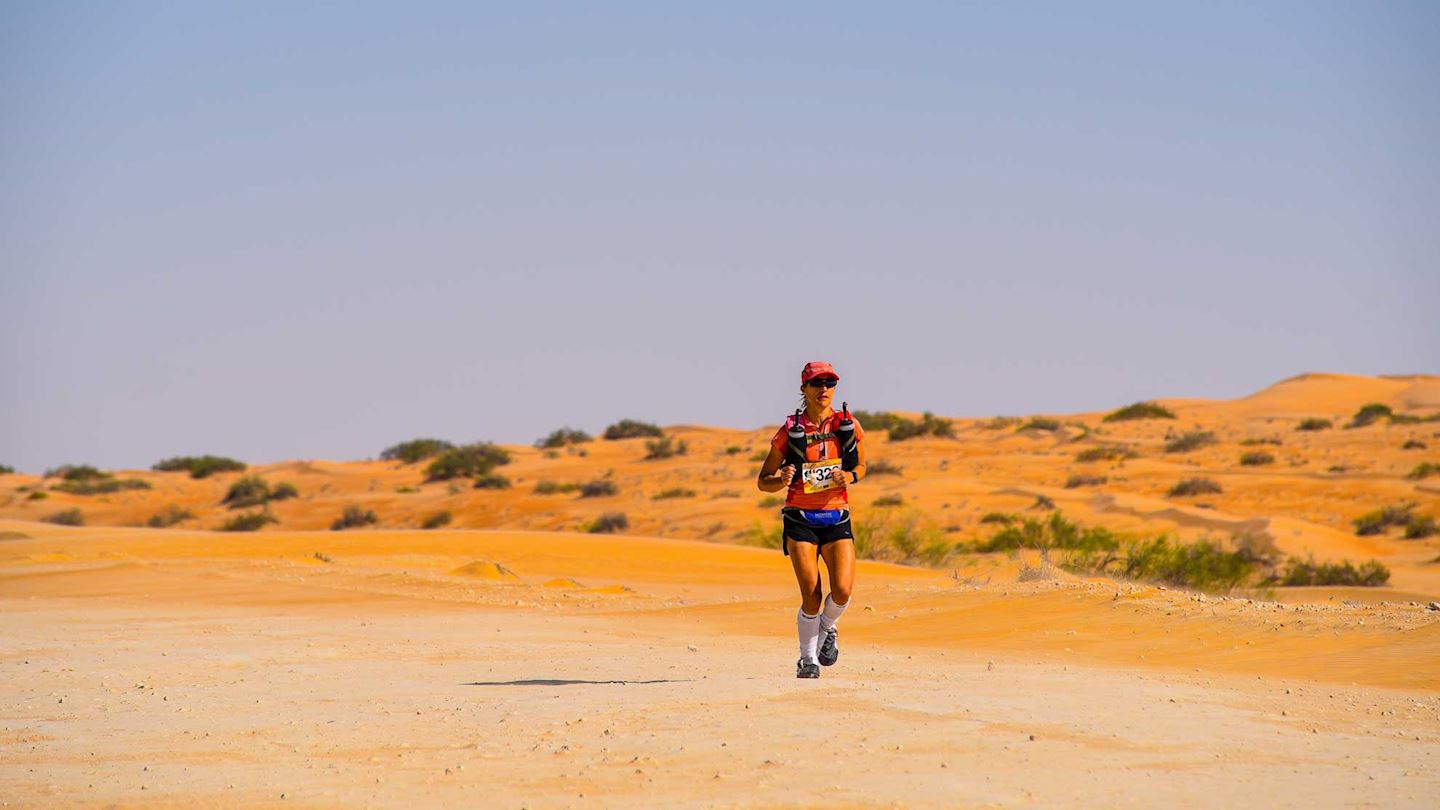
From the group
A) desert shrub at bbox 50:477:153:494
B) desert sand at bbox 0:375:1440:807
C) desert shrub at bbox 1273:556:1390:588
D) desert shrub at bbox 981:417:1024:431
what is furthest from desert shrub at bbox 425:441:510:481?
desert shrub at bbox 1273:556:1390:588

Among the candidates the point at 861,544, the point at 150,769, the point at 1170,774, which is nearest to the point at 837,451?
the point at 1170,774

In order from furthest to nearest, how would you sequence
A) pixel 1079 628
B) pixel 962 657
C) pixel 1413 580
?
pixel 1413 580
pixel 1079 628
pixel 962 657

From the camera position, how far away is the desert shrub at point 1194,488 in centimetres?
3847

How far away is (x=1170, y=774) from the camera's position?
6840 millimetres

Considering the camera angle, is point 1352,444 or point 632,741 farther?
point 1352,444

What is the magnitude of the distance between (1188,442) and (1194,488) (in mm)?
11835

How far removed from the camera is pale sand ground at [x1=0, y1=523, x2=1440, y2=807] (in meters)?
6.87

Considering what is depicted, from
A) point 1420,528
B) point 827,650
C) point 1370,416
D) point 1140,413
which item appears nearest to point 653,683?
point 827,650

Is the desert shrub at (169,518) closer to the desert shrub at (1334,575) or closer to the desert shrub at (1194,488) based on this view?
the desert shrub at (1194,488)

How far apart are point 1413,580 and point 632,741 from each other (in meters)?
20.4

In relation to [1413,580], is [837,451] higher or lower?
higher

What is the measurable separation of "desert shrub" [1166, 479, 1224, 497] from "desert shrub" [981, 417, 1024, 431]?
2191cm

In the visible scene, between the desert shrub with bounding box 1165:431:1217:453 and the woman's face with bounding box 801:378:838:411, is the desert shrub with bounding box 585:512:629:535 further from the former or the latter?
the woman's face with bounding box 801:378:838:411

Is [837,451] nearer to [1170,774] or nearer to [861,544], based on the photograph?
[1170,774]
